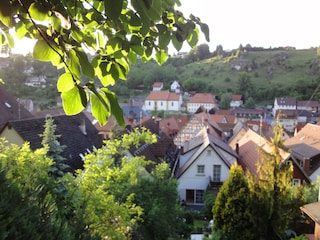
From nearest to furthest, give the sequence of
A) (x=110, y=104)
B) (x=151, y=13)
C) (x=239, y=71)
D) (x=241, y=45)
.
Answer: (x=151, y=13) < (x=110, y=104) < (x=239, y=71) < (x=241, y=45)

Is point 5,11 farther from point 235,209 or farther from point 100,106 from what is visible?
point 235,209

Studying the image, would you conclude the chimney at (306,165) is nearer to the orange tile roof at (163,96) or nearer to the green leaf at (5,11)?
the green leaf at (5,11)

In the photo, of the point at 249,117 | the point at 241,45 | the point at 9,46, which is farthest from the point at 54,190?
the point at 241,45

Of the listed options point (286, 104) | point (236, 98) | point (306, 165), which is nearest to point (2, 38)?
point (306, 165)

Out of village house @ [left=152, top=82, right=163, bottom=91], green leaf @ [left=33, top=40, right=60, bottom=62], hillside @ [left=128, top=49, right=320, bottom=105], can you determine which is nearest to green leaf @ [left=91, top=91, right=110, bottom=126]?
green leaf @ [left=33, top=40, right=60, bottom=62]

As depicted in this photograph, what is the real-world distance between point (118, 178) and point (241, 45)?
14093 centimetres

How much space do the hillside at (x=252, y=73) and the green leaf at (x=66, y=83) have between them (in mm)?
92326

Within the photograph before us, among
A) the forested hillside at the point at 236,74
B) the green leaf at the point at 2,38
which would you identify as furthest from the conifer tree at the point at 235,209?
the forested hillside at the point at 236,74

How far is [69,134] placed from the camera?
1520 centimetres

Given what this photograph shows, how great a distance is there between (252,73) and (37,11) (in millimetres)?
118587

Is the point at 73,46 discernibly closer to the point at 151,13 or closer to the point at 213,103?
the point at 151,13

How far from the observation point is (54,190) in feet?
22.6

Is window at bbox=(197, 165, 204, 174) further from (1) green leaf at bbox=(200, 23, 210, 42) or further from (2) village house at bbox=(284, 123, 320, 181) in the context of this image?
(1) green leaf at bbox=(200, 23, 210, 42)

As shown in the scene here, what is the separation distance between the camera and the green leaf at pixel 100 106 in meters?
1.06
